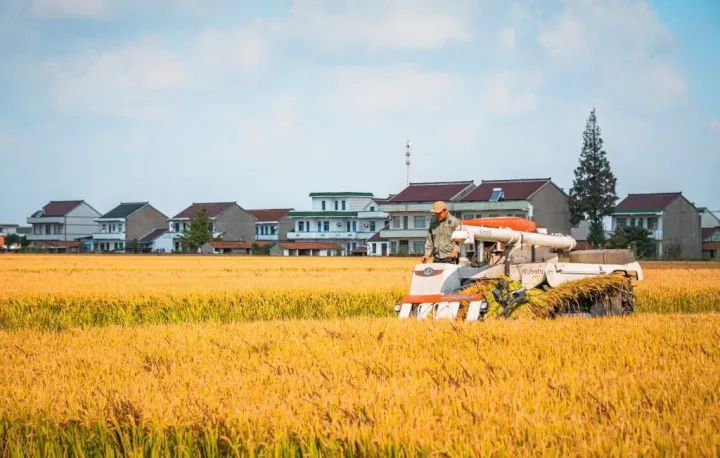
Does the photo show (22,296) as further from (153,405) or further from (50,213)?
(50,213)

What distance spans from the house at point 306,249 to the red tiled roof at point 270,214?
9326 mm

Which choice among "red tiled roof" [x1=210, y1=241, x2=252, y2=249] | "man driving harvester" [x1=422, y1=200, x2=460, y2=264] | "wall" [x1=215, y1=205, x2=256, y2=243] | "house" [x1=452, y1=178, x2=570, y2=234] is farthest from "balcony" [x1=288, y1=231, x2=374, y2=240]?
"man driving harvester" [x1=422, y1=200, x2=460, y2=264]

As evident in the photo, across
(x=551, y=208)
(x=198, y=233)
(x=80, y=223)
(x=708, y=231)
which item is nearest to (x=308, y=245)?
(x=198, y=233)

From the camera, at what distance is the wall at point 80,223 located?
126 m

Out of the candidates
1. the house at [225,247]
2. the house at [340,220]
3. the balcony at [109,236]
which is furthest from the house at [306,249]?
the balcony at [109,236]

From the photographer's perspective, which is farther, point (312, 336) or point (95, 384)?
point (312, 336)

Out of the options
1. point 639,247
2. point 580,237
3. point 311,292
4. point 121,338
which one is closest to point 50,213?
point 580,237

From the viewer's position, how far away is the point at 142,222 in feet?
396

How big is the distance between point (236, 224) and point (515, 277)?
99.4m

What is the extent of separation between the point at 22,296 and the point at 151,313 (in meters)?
2.74

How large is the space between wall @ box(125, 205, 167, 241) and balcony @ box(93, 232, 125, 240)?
82 centimetres

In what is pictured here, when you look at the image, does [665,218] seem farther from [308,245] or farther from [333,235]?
[308,245]

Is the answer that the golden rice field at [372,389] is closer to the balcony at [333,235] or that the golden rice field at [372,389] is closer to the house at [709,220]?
the balcony at [333,235]

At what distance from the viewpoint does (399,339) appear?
1054cm
